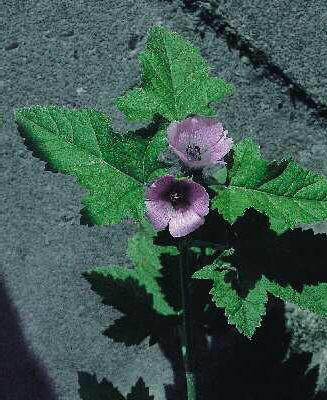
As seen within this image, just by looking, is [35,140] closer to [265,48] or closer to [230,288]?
[230,288]

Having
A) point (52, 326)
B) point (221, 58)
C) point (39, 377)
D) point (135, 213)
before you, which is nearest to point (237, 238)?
point (135, 213)

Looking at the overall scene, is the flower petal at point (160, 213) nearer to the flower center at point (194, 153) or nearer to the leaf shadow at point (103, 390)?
the flower center at point (194, 153)

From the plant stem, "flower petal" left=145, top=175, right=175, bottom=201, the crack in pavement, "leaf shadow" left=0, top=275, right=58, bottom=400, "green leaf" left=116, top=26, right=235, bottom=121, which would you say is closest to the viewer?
"flower petal" left=145, top=175, right=175, bottom=201

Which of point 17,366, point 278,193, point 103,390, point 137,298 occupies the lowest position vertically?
point 17,366

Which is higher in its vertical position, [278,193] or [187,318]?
[278,193]

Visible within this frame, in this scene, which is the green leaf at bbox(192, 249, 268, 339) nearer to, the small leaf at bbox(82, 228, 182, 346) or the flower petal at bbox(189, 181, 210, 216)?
the flower petal at bbox(189, 181, 210, 216)

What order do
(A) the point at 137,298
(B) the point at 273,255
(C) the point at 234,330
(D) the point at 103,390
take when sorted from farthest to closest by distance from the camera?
(C) the point at 234,330, (D) the point at 103,390, (A) the point at 137,298, (B) the point at 273,255

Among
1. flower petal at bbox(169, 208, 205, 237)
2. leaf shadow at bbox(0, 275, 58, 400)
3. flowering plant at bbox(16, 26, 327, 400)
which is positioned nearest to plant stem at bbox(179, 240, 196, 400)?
flowering plant at bbox(16, 26, 327, 400)

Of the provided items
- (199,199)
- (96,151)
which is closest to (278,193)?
(199,199)

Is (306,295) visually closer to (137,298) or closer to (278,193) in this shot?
(278,193)
